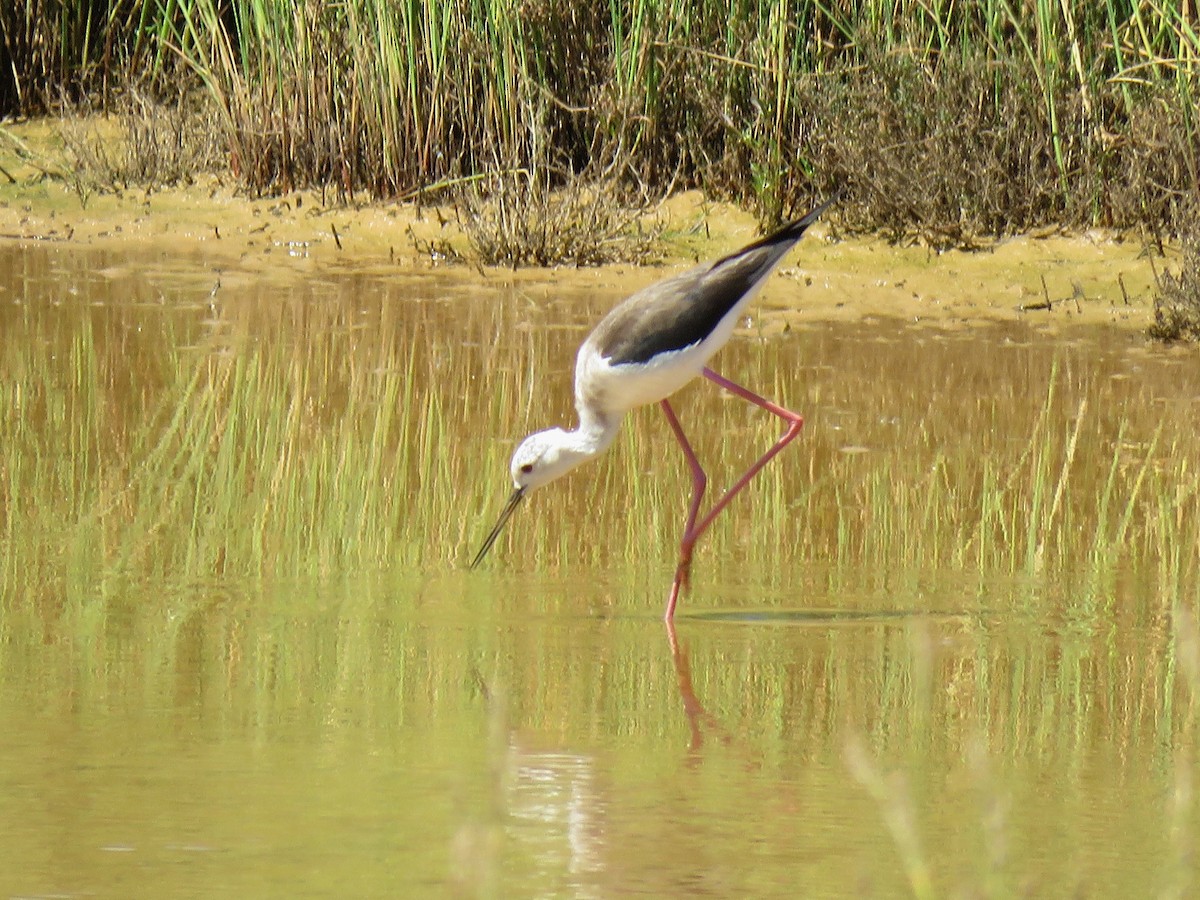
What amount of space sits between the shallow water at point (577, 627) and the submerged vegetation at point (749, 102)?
140 centimetres

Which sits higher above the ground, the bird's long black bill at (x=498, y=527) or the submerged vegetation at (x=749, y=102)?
the submerged vegetation at (x=749, y=102)

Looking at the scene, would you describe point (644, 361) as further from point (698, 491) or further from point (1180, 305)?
point (1180, 305)

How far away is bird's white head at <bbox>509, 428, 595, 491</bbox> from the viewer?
15.2 feet

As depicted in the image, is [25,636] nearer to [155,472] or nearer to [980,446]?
[155,472]

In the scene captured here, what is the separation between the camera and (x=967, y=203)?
340 inches

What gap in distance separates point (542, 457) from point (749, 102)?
4875mm

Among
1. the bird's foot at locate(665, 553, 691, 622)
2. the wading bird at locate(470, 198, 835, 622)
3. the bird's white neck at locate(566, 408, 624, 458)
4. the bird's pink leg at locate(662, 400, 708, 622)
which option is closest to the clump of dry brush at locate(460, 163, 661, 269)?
the bird's pink leg at locate(662, 400, 708, 622)

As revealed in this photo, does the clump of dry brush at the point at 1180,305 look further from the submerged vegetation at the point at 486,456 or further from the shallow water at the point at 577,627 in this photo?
the submerged vegetation at the point at 486,456

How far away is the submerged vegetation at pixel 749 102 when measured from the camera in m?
8.66

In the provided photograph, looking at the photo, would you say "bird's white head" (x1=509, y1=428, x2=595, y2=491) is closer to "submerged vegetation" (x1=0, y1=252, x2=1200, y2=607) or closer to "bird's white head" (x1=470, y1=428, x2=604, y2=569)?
"bird's white head" (x1=470, y1=428, x2=604, y2=569)

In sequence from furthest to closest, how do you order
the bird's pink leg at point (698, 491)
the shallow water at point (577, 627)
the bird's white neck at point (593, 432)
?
1. the bird's white neck at point (593, 432)
2. the bird's pink leg at point (698, 491)
3. the shallow water at point (577, 627)

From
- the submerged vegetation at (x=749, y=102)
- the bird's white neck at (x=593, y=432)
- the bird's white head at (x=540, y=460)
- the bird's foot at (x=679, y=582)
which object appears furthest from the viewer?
the submerged vegetation at (x=749, y=102)

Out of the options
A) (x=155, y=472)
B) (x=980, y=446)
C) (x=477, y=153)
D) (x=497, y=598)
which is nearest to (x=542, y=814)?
(x=497, y=598)

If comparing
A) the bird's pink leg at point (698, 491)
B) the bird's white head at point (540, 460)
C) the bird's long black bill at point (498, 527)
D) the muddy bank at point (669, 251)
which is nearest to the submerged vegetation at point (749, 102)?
the muddy bank at point (669, 251)
